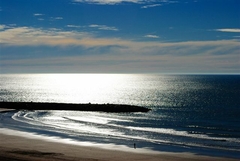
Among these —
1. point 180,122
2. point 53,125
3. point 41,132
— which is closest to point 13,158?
point 41,132

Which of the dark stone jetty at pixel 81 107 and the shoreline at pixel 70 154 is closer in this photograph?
the shoreline at pixel 70 154

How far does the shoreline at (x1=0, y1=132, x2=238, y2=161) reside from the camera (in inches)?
1264

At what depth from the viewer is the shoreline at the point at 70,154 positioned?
3209cm

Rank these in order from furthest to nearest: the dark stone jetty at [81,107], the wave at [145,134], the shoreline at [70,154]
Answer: the dark stone jetty at [81,107]
the wave at [145,134]
the shoreline at [70,154]

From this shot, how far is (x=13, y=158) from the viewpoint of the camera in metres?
30.2

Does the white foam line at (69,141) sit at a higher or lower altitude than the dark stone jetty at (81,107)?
lower

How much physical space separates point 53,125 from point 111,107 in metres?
31.3

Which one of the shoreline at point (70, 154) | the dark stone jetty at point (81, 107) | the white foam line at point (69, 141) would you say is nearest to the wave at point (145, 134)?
the white foam line at point (69, 141)

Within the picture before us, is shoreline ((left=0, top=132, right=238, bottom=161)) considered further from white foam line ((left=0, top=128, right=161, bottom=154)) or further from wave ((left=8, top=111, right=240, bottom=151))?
wave ((left=8, top=111, right=240, bottom=151))

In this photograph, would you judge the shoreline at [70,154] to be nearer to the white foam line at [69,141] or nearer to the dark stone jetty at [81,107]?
the white foam line at [69,141]

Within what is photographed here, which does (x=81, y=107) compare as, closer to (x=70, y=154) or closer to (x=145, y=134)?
(x=145, y=134)

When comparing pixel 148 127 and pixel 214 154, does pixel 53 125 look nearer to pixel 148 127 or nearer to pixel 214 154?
pixel 148 127

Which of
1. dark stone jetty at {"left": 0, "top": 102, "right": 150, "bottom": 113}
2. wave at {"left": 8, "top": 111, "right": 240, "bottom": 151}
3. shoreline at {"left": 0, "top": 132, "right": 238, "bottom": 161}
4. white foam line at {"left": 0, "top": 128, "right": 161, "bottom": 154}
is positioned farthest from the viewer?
dark stone jetty at {"left": 0, "top": 102, "right": 150, "bottom": 113}

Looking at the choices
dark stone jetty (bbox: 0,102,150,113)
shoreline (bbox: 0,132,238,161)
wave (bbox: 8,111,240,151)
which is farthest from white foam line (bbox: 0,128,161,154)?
dark stone jetty (bbox: 0,102,150,113)
